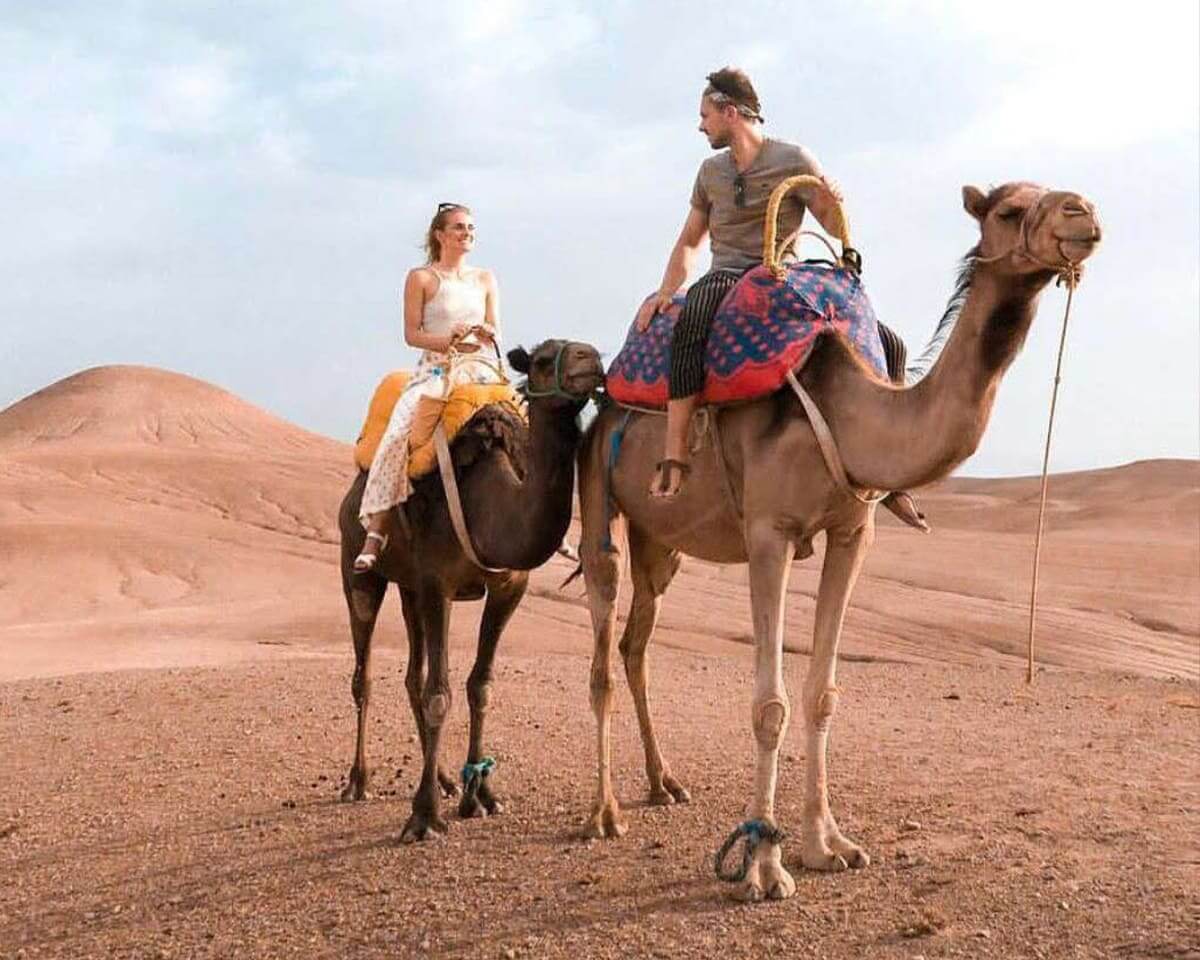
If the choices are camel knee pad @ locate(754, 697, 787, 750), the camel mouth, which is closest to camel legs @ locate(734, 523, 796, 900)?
camel knee pad @ locate(754, 697, 787, 750)

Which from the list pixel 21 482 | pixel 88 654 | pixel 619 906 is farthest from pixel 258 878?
pixel 21 482

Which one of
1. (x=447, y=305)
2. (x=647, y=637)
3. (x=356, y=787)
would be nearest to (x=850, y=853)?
(x=647, y=637)

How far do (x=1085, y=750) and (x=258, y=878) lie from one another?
580 centimetres

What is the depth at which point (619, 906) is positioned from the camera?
5.74 meters

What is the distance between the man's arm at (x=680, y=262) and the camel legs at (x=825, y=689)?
1.39 metres

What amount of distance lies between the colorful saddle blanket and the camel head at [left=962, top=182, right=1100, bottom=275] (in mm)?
865

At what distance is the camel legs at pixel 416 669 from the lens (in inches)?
312

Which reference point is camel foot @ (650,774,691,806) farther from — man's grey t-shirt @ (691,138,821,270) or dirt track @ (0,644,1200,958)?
man's grey t-shirt @ (691,138,821,270)

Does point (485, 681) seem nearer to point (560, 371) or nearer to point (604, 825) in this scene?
point (604, 825)

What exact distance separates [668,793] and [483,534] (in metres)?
1.86

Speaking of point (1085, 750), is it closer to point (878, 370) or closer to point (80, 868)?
point (878, 370)

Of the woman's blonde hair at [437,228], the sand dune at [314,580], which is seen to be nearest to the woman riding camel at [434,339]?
the woman's blonde hair at [437,228]

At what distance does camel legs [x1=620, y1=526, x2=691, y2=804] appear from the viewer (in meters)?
7.56

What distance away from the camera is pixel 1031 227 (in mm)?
4953
